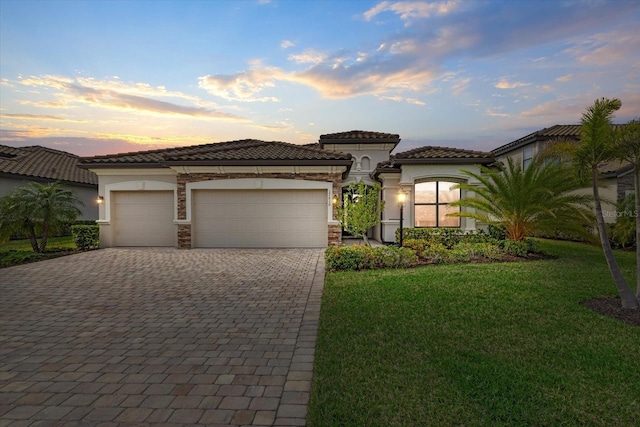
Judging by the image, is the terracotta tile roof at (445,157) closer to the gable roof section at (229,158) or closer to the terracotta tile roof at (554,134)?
the gable roof section at (229,158)

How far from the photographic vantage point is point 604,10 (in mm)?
10289

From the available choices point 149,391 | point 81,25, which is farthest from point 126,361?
point 81,25

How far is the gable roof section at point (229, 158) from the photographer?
13.5 metres

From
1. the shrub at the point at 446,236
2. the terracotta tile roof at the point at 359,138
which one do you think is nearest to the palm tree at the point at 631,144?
the shrub at the point at 446,236

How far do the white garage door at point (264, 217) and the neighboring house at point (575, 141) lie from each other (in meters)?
9.35

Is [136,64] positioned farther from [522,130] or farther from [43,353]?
[522,130]

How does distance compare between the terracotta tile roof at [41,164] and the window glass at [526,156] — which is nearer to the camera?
the terracotta tile roof at [41,164]

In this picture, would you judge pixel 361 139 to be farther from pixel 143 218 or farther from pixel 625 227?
pixel 625 227

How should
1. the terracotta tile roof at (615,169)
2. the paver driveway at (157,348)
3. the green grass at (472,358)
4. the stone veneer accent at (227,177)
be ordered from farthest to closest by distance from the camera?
1. the terracotta tile roof at (615,169)
2. the stone veneer accent at (227,177)
3. the paver driveway at (157,348)
4. the green grass at (472,358)

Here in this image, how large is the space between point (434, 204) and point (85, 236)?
15.5m

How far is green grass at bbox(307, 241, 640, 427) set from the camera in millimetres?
2883

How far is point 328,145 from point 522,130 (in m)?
13.6

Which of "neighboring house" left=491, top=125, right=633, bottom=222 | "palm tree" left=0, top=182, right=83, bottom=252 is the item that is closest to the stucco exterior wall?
"neighboring house" left=491, top=125, right=633, bottom=222

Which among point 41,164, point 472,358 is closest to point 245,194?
point 472,358
